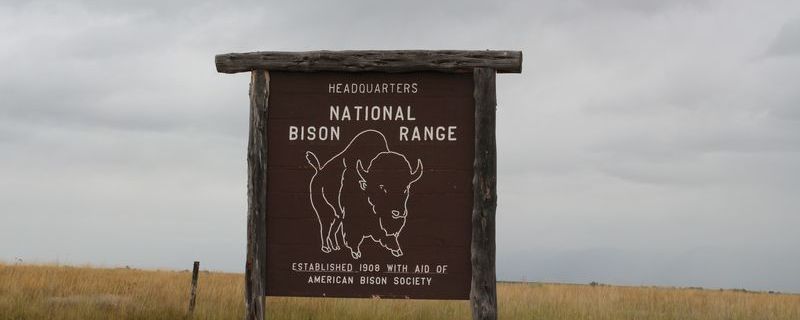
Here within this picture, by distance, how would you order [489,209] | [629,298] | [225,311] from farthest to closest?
[629,298] < [225,311] < [489,209]

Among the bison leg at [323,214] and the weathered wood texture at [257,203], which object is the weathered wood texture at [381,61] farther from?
the bison leg at [323,214]

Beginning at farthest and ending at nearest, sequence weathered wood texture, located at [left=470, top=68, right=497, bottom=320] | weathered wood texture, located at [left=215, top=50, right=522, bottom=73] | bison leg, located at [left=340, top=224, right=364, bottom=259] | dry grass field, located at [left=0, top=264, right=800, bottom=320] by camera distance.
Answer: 1. dry grass field, located at [left=0, top=264, right=800, bottom=320]
2. bison leg, located at [left=340, top=224, right=364, bottom=259]
3. weathered wood texture, located at [left=215, top=50, right=522, bottom=73]
4. weathered wood texture, located at [left=470, top=68, right=497, bottom=320]

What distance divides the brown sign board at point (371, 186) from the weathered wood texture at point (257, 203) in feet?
0.30

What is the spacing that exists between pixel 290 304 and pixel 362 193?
327 inches

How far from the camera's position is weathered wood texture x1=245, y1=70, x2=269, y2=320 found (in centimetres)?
962

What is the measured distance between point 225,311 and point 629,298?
11.4 meters

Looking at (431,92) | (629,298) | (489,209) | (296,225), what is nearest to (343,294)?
(296,225)

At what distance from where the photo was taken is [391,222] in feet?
31.2

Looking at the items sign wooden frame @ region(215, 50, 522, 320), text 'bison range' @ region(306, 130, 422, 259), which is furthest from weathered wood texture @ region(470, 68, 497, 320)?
text 'bison range' @ region(306, 130, 422, 259)

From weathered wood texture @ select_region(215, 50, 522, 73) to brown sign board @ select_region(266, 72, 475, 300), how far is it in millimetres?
132

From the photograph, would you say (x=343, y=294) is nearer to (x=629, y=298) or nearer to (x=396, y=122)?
(x=396, y=122)

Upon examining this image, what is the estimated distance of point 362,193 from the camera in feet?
31.4

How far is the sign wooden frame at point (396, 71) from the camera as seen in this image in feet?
30.7

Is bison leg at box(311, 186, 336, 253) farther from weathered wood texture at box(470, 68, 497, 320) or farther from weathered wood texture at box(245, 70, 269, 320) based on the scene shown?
weathered wood texture at box(470, 68, 497, 320)
